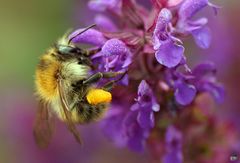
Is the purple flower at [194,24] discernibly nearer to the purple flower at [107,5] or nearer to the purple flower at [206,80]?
the purple flower at [206,80]

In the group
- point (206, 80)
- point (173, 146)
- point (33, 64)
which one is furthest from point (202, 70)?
point (33, 64)

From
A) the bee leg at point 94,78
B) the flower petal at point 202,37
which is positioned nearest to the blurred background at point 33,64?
the flower petal at point 202,37

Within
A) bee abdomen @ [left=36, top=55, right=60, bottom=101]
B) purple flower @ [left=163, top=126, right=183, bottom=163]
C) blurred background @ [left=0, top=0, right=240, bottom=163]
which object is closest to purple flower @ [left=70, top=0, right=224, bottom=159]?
purple flower @ [left=163, top=126, right=183, bottom=163]

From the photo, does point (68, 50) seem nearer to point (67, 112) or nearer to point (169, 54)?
point (67, 112)

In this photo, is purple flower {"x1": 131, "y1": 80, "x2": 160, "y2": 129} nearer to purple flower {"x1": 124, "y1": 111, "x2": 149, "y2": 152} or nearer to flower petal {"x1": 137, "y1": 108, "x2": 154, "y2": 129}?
flower petal {"x1": 137, "y1": 108, "x2": 154, "y2": 129}

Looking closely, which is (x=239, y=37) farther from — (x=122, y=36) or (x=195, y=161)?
(x=122, y=36)
